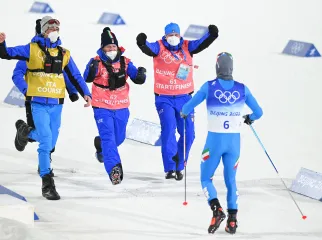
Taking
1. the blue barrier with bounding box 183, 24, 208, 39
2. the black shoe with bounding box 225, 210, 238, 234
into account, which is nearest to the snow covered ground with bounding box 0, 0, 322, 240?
the black shoe with bounding box 225, 210, 238, 234

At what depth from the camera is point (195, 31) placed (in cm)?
1858

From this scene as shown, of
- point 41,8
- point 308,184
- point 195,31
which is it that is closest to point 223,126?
point 308,184

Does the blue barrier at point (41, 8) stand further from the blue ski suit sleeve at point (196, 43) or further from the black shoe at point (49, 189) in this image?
the black shoe at point (49, 189)

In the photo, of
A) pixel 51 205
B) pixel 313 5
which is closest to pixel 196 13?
pixel 313 5

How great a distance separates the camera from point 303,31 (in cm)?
1947

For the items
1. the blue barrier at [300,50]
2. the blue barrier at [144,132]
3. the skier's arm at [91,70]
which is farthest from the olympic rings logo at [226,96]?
the blue barrier at [300,50]

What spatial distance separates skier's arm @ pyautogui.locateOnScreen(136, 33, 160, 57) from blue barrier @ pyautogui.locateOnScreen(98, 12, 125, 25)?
8.29 metres

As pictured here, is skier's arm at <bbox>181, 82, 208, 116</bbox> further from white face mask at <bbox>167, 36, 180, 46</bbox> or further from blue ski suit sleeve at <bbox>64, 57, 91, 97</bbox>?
white face mask at <bbox>167, 36, 180, 46</bbox>

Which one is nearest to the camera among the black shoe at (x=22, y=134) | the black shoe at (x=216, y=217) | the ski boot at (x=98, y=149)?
the black shoe at (x=216, y=217)

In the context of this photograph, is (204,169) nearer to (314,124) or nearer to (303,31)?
(314,124)

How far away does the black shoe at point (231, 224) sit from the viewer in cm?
877

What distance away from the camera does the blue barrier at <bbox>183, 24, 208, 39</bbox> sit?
1842cm

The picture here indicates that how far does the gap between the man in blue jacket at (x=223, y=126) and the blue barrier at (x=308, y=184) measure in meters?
1.77

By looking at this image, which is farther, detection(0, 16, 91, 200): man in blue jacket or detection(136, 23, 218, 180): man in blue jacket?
detection(136, 23, 218, 180): man in blue jacket
